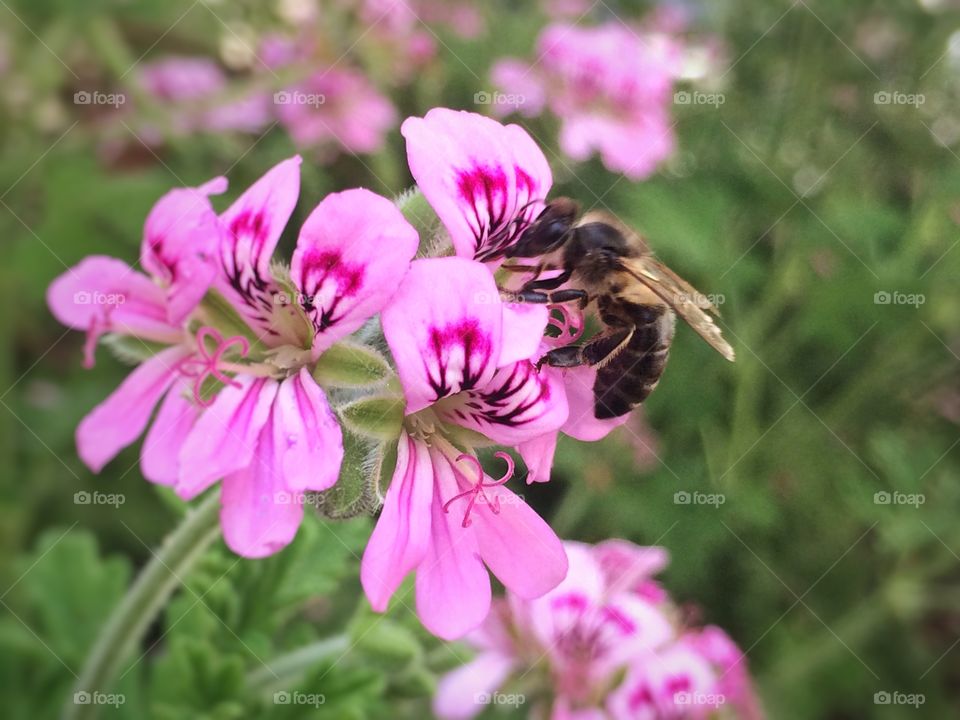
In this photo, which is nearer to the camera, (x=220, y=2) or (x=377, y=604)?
(x=377, y=604)

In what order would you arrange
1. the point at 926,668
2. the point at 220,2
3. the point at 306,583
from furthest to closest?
the point at 220,2, the point at 926,668, the point at 306,583

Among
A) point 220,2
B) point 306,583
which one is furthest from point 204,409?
point 220,2

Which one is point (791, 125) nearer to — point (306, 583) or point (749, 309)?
point (749, 309)
